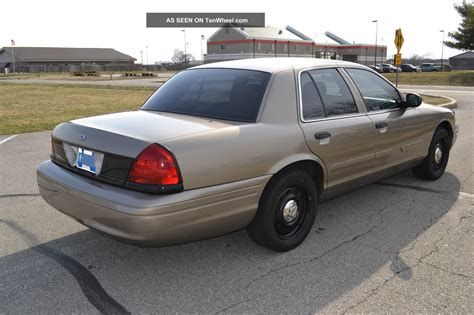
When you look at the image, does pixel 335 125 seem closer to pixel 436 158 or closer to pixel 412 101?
pixel 412 101

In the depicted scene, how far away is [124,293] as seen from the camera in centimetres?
295

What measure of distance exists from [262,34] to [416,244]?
247 feet

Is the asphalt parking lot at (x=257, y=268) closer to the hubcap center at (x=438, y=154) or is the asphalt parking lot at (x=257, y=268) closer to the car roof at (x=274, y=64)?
the hubcap center at (x=438, y=154)

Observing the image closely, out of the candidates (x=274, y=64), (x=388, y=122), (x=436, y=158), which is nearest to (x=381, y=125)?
(x=388, y=122)

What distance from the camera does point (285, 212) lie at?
11.6 feet

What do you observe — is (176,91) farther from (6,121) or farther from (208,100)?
(6,121)

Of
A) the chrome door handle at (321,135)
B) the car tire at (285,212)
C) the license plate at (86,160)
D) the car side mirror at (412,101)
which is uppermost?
the car side mirror at (412,101)

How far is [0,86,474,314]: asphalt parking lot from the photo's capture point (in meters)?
2.84

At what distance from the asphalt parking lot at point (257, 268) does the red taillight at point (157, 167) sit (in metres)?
→ 0.78

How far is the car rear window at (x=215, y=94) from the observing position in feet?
11.4

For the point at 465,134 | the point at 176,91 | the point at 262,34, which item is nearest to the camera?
the point at 176,91

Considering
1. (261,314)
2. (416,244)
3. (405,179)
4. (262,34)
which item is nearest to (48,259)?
(261,314)

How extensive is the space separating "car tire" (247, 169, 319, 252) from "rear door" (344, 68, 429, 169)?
106cm

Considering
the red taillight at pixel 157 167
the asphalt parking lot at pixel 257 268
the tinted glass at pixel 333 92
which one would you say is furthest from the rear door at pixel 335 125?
the red taillight at pixel 157 167
